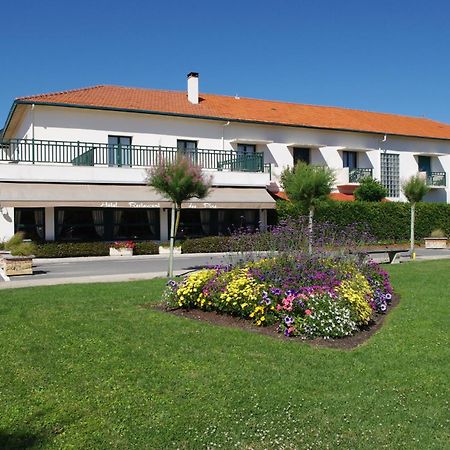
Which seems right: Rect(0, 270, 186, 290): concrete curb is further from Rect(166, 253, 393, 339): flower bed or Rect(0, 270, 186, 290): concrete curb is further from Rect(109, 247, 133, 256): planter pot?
Rect(109, 247, 133, 256): planter pot

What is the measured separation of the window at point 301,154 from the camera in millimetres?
36750

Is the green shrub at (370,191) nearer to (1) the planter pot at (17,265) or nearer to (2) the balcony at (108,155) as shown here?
(2) the balcony at (108,155)

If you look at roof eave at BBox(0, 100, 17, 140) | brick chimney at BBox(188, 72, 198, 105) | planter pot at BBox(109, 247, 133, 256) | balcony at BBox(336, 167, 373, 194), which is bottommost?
planter pot at BBox(109, 247, 133, 256)

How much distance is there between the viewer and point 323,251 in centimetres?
1093

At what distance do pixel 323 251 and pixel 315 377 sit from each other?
4.97 m

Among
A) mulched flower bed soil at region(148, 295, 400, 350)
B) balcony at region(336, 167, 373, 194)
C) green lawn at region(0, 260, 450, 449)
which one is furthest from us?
balcony at region(336, 167, 373, 194)

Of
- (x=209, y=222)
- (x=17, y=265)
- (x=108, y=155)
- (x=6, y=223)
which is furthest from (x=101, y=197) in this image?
(x=17, y=265)

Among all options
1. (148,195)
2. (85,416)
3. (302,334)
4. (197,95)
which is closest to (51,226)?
(148,195)

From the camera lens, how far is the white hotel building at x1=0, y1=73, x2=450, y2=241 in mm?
26750

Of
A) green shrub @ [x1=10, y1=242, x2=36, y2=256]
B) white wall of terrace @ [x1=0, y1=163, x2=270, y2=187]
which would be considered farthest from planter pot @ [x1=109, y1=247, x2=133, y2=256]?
green shrub @ [x1=10, y1=242, x2=36, y2=256]

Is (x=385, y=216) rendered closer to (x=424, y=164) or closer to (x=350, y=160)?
(x=350, y=160)

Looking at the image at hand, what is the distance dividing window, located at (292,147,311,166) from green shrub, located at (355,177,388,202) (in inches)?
159

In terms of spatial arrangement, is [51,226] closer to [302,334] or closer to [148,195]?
[148,195]

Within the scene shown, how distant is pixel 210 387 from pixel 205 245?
22.8 meters
